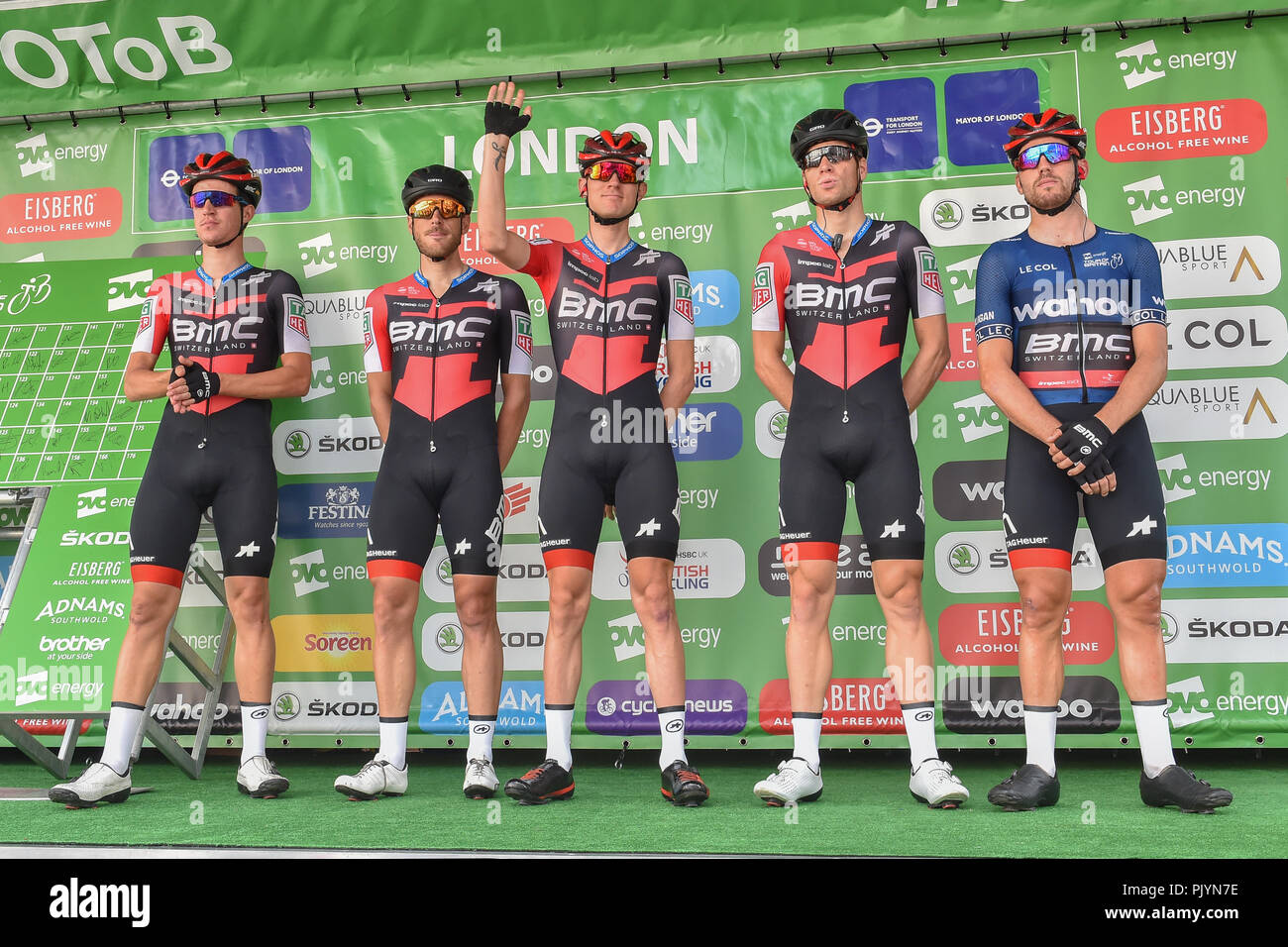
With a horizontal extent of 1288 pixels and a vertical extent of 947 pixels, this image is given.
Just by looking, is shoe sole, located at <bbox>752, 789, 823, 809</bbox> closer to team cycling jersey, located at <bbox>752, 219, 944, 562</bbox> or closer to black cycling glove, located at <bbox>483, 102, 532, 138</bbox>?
team cycling jersey, located at <bbox>752, 219, 944, 562</bbox>

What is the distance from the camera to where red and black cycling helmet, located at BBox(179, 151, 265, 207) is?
4.52m

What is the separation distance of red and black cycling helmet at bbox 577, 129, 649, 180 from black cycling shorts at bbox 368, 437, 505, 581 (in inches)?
45.1

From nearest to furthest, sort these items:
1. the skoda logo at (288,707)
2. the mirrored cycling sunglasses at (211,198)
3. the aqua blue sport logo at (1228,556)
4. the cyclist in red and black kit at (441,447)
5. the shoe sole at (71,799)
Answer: the shoe sole at (71,799), the cyclist in red and black kit at (441,447), the mirrored cycling sunglasses at (211,198), the aqua blue sport logo at (1228,556), the skoda logo at (288,707)

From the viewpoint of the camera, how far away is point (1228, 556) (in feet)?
15.3

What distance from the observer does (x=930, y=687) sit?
375cm

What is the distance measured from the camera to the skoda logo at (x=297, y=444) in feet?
17.3

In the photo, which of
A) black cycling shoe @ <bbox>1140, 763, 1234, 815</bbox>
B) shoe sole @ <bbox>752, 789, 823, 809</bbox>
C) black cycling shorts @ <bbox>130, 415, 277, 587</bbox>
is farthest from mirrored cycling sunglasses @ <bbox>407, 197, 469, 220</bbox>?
black cycling shoe @ <bbox>1140, 763, 1234, 815</bbox>

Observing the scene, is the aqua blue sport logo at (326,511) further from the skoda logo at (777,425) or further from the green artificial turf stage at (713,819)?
the skoda logo at (777,425)

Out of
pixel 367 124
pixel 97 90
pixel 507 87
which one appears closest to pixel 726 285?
pixel 507 87

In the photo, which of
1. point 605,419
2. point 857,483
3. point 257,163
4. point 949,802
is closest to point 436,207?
point 605,419

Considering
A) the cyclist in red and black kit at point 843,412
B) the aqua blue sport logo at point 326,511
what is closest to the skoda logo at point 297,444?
the aqua blue sport logo at point 326,511

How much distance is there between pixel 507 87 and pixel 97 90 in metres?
2.73

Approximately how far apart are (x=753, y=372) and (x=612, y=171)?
1.31 meters
